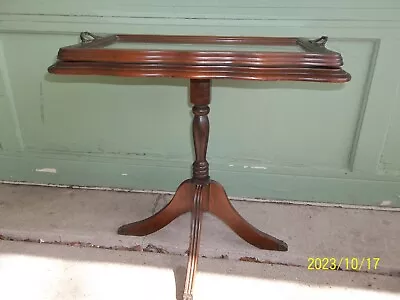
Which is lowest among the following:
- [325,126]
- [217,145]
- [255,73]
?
[217,145]

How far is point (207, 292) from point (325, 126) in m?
0.82

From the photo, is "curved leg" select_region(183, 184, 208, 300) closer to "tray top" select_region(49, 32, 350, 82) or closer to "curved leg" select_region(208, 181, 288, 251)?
"curved leg" select_region(208, 181, 288, 251)

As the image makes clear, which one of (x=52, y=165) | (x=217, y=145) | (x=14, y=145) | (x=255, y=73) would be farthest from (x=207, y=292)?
(x=14, y=145)

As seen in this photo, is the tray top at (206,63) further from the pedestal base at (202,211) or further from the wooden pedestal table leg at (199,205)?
the pedestal base at (202,211)

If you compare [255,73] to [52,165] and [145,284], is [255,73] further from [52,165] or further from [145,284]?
[52,165]

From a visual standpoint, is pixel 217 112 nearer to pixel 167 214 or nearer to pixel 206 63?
pixel 167 214

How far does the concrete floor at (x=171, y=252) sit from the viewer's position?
138 centimetres

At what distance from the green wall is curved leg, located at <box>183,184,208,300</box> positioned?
0.43 m

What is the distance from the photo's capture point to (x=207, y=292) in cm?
136

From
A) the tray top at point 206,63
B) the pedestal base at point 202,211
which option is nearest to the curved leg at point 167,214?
the pedestal base at point 202,211

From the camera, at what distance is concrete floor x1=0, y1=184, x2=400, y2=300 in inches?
54.3

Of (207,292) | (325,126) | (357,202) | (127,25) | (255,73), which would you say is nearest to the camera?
(255,73)

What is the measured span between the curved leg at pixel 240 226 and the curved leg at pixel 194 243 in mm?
67

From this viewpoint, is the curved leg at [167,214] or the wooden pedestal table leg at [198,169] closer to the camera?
the wooden pedestal table leg at [198,169]
